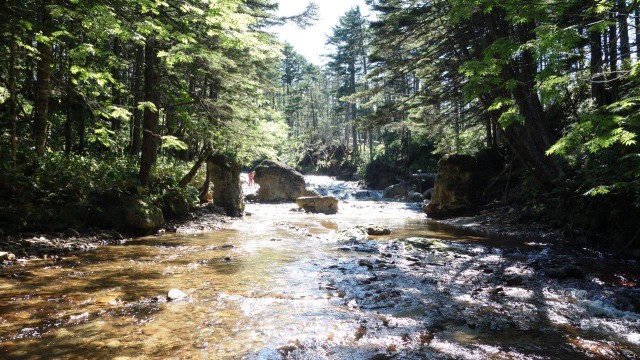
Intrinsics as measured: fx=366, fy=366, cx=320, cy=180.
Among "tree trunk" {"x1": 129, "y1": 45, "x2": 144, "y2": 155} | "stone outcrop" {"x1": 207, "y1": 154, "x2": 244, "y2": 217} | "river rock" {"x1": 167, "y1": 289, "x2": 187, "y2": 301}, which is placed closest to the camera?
"river rock" {"x1": 167, "y1": 289, "x2": 187, "y2": 301}

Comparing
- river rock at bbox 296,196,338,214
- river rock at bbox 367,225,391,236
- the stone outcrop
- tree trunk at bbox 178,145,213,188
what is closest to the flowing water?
river rock at bbox 367,225,391,236

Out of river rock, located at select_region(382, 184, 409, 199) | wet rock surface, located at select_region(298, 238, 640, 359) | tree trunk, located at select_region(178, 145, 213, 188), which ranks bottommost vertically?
wet rock surface, located at select_region(298, 238, 640, 359)

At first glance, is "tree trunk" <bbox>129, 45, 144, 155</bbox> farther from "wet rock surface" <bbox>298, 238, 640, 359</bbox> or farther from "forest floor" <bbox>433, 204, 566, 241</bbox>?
"forest floor" <bbox>433, 204, 566, 241</bbox>

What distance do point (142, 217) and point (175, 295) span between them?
5.90 m

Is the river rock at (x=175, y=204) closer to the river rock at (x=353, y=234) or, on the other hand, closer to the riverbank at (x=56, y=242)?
the riverbank at (x=56, y=242)

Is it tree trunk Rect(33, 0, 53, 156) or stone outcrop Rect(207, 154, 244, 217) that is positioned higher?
tree trunk Rect(33, 0, 53, 156)

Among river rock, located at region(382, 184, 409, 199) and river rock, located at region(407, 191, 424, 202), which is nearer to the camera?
river rock, located at region(407, 191, 424, 202)

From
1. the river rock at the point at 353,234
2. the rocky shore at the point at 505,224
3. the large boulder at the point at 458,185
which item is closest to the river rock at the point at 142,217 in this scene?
the river rock at the point at 353,234

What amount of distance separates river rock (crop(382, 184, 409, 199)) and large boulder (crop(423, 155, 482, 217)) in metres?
11.8

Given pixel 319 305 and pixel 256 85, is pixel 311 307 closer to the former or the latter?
pixel 319 305

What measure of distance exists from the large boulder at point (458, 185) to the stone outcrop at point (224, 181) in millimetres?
9380

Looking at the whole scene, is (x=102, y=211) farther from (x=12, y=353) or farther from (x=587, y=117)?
(x=587, y=117)

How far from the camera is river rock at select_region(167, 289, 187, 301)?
5.00 meters

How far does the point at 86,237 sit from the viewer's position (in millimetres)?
8727
